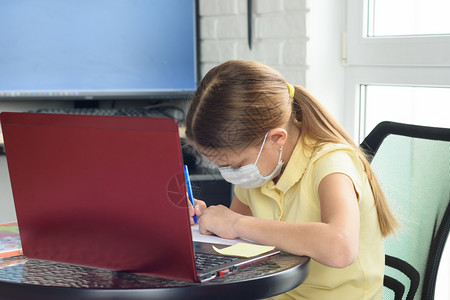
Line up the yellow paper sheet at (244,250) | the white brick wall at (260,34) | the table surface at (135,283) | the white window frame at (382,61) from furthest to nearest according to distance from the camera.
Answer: the white brick wall at (260,34), the white window frame at (382,61), the yellow paper sheet at (244,250), the table surface at (135,283)

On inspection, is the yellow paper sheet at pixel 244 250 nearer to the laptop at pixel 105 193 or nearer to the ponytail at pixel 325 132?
the laptop at pixel 105 193

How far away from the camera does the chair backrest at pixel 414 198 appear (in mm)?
1096

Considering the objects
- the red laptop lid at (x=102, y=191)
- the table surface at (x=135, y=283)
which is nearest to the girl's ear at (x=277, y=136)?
the table surface at (x=135, y=283)

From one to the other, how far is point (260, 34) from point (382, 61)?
1.44 ft

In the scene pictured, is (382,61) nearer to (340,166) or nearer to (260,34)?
(260,34)

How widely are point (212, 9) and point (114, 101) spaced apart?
516 mm

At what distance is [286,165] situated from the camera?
1.15m

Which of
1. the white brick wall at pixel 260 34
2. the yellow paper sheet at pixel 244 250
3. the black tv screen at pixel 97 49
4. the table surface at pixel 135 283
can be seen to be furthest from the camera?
the black tv screen at pixel 97 49

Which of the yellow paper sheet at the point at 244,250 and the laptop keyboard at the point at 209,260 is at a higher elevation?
the laptop keyboard at the point at 209,260

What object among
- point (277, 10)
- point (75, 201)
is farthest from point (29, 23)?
point (75, 201)

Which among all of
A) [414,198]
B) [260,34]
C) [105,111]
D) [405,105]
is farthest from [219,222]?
[105,111]

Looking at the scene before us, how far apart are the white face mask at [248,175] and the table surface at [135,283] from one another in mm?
238

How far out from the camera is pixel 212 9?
2256 mm

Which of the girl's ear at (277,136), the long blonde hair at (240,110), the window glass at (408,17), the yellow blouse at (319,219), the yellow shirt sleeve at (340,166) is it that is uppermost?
the window glass at (408,17)
